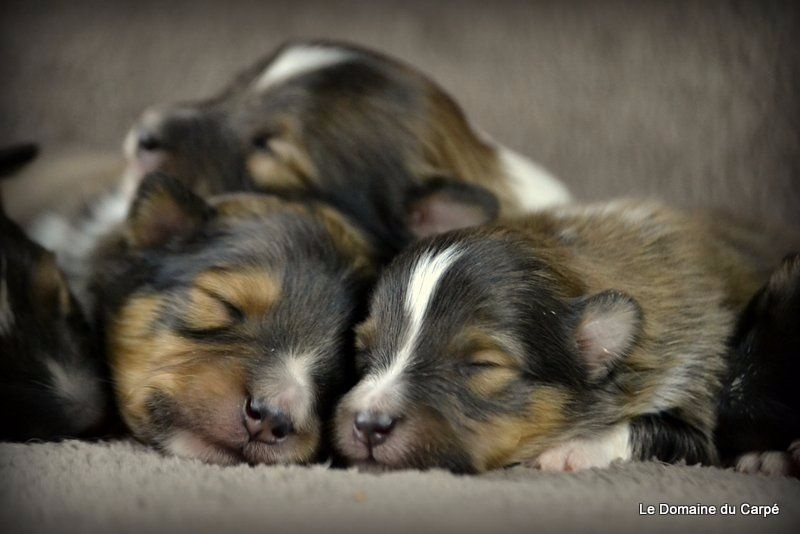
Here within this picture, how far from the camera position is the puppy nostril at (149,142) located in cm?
351

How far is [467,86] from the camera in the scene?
5035mm

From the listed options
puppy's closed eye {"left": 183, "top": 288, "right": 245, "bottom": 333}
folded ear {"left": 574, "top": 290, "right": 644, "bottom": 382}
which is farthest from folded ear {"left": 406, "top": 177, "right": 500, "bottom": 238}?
puppy's closed eye {"left": 183, "top": 288, "right": 245, "bottom": 333}

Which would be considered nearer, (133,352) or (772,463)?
(772,463)

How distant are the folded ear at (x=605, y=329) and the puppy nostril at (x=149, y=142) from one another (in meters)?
1.71

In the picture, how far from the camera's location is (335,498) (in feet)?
6.88

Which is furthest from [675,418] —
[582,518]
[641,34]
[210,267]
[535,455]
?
[641,34]

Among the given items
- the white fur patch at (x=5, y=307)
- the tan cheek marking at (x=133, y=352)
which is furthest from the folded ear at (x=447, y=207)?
the white fur patch at (x=5, y=307)

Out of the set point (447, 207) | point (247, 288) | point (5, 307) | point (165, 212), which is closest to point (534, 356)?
point (247, 288)

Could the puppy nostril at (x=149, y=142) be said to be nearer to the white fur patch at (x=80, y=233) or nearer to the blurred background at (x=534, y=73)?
the white fur patch at (x=80, y=233)

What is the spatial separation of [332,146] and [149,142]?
0.67 meters

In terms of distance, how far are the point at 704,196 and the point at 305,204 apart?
2400 mm

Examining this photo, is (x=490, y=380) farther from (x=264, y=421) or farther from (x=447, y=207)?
(x=447, y=207)

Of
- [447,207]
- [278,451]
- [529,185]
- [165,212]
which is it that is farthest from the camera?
[529,185]

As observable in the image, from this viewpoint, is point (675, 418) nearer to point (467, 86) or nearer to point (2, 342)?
point (2, 342)
